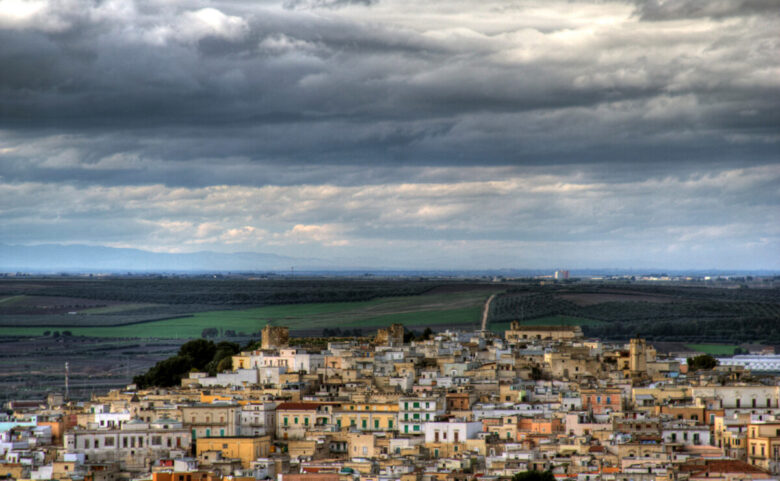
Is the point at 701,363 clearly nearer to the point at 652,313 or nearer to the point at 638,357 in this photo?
the point at 638,357

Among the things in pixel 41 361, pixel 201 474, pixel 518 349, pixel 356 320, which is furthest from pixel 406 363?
pixel 356 320

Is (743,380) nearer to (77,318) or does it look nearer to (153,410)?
(153,410)

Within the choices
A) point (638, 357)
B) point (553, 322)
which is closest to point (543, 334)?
point (638, 357)

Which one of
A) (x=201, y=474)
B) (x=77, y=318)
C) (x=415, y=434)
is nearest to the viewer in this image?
(x=201, y=474)

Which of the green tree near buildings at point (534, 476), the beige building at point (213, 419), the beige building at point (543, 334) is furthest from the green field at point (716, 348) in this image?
the green tree near buildings at point (534, 476)

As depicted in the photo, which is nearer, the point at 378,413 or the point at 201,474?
the point at 201,474

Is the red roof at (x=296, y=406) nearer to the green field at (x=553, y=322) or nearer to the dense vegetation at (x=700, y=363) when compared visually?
the dense vegetation at (x=700, y=363)
